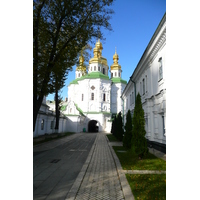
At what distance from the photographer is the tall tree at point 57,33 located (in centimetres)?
780

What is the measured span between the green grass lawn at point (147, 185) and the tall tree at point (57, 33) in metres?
5.06

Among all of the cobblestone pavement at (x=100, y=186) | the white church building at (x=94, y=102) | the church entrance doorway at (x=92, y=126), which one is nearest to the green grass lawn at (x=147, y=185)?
the cobblestone pavement at (x=100, y=186)

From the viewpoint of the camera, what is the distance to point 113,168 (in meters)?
6.91

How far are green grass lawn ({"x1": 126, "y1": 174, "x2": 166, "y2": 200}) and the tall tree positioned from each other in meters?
5.06

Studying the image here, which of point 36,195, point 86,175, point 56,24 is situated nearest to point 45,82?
point 56,24

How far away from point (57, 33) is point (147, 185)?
23.8 feet

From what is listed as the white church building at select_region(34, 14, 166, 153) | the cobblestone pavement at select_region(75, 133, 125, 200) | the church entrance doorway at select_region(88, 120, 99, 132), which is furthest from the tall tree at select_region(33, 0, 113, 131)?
the church entrance doorway at select_region(88, 120, 99, 132)

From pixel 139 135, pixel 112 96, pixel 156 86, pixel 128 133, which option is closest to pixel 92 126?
pixel 112 96

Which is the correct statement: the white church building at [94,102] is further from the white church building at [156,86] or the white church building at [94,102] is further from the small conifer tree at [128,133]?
the white church building at [156,86]

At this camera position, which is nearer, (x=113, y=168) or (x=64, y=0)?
(x=113, y=168)
